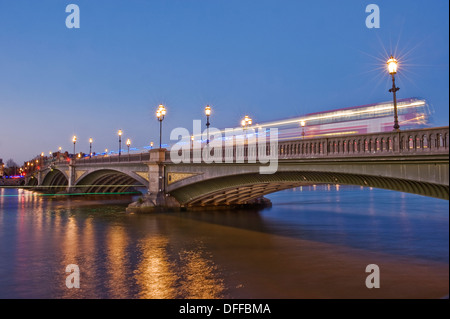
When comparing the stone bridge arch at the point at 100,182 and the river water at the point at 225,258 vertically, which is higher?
the stone bridge arch at the point at 100,182

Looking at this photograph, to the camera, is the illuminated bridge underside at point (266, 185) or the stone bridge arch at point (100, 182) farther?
the stone bridge arch at point (100, 182)

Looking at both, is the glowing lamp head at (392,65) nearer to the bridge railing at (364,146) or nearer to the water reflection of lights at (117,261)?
the bridge railing at (364,146)

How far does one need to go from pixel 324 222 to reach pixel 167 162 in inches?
610

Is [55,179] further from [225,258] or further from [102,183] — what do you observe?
[225,258]

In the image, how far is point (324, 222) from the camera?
2967cm

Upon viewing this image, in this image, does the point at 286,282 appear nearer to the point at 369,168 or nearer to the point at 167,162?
the point at 369,168

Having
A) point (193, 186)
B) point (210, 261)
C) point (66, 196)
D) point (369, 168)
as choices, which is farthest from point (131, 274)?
point (66, 196)

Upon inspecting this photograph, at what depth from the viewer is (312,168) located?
20594 millimetres

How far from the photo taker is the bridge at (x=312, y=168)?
14086 mm

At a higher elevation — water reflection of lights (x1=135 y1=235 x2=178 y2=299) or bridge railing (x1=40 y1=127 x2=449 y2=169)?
bridge railing (x1=40 y1=127 x2=449 y2=169)

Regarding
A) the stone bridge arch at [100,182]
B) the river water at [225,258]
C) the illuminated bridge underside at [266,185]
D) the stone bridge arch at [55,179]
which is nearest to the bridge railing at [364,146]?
the illuminated bridge underside at [266,185]

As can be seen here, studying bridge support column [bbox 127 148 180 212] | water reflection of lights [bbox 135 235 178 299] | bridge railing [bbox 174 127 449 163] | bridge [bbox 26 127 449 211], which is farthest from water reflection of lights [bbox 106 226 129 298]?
bridge railing [bbox 174 127 449 163]

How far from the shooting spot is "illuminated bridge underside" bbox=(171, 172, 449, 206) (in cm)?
1568

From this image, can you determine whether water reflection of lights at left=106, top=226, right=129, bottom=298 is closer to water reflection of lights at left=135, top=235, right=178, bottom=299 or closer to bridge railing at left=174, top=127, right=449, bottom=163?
water reflection of lights at left=135, top=235, right=178, bottom=299
